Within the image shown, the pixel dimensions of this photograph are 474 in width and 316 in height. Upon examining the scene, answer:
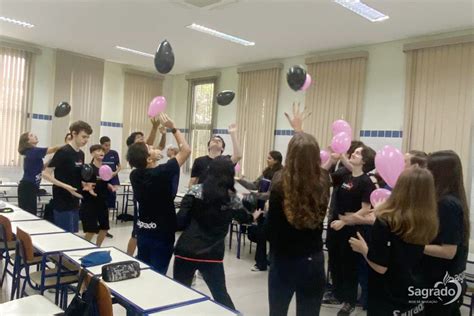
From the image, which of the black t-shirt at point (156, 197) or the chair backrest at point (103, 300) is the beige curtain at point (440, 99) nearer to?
the black t-shirt at point (156, 197)

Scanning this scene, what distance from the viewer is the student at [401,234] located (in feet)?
5.46

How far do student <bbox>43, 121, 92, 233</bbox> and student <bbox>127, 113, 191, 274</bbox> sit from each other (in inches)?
57.4

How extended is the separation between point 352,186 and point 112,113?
6228 mm

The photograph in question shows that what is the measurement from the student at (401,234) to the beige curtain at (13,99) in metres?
6.83

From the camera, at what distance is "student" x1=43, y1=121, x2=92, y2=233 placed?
3.78 metres

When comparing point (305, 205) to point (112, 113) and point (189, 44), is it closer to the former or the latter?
point (189, 44)

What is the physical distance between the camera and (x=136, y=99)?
845 cm

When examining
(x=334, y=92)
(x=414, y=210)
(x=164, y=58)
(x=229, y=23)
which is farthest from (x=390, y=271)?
(x=334, y=92)

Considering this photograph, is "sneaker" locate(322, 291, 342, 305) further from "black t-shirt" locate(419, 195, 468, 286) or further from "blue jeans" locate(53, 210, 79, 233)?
"blue jeans" locate(53, 210, 79, 233)

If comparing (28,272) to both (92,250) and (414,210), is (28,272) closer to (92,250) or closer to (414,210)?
(92,250)

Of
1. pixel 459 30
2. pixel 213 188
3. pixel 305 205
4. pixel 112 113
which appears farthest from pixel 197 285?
pixel 112 113

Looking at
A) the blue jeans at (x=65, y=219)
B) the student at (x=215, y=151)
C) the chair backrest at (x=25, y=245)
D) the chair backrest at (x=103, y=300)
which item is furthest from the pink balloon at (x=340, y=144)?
the blue jeans at (x=65, y=219)

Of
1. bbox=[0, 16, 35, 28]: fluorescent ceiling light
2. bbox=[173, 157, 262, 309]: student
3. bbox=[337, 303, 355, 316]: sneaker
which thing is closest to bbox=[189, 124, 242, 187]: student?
bbox=[173, 157, 262, 309]: student

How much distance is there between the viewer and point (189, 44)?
620 cm
